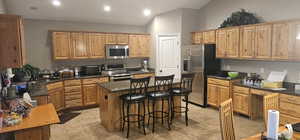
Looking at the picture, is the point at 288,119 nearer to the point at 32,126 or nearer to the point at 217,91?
the point at 217,91

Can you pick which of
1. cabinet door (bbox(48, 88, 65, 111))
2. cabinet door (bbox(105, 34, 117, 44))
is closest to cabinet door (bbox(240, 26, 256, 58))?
cabinet door (bbox(105, 34, 117, 44))

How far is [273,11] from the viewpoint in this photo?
440 cm

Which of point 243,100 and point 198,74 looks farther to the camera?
point 198,74

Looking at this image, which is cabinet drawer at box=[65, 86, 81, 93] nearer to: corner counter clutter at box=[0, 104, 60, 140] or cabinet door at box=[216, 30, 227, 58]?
corner counter clutter at box=[0, 104, 60, 140]

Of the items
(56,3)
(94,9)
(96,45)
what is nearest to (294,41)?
(94,9)

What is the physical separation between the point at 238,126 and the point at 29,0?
5.44 m

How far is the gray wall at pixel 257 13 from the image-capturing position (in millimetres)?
4094

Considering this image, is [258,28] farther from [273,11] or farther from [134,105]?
[134,105]

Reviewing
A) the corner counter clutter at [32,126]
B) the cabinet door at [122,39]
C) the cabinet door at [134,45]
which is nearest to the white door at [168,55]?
the cabinet door at [134,45]

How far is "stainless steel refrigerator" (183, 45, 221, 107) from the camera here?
5258 mm

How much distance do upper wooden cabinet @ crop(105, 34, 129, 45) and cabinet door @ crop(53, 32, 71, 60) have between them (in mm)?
1168

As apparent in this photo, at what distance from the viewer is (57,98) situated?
4.98m

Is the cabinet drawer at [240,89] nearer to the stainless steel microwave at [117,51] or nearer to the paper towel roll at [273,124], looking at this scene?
the paper towel roll at [273,124]

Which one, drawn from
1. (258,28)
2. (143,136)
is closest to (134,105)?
(143,136)
